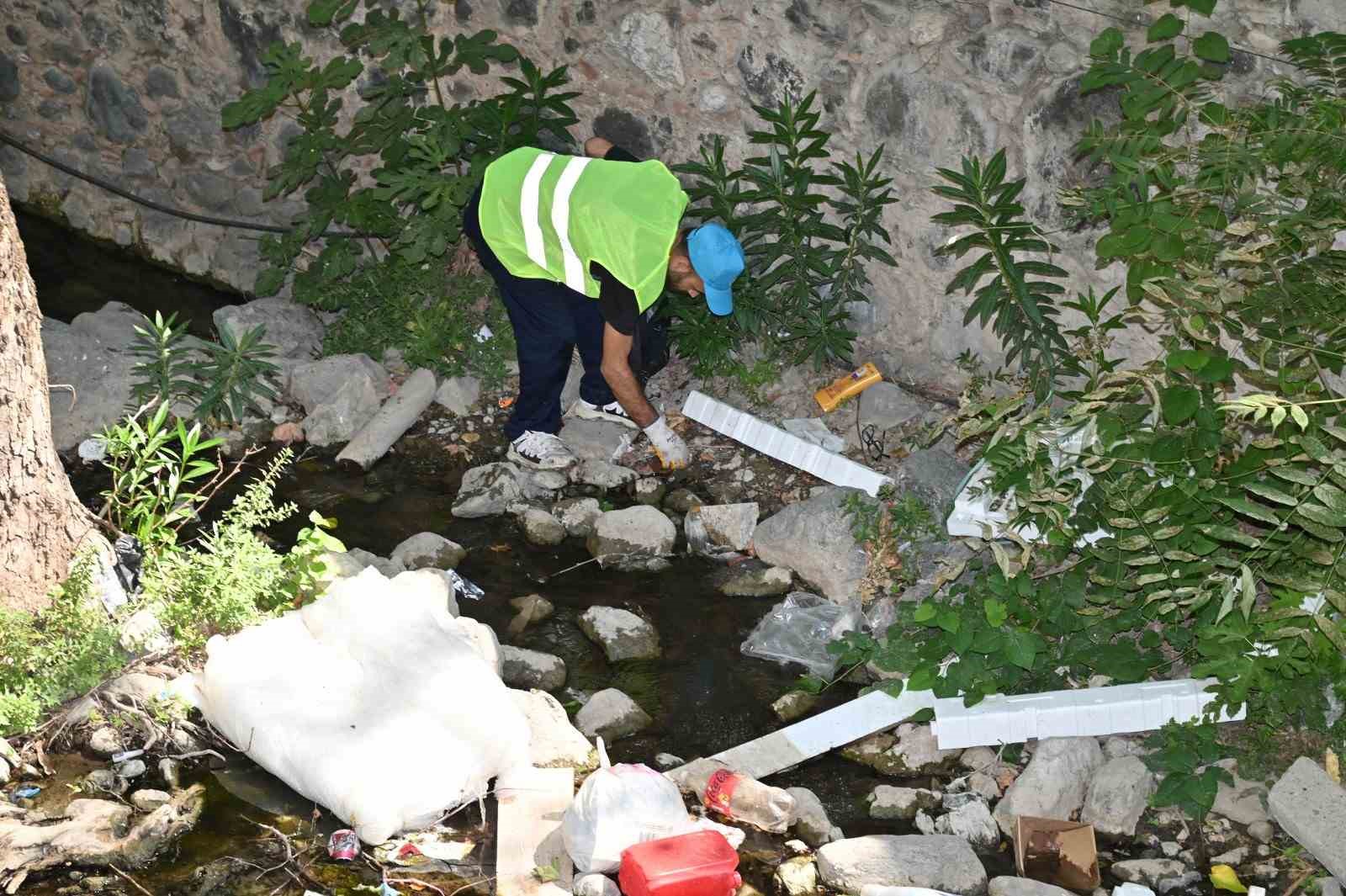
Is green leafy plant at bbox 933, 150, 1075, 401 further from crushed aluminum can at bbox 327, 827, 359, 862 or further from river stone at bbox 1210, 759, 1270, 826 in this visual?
crushed aluminum can at bbox 327, 827, 359, 862

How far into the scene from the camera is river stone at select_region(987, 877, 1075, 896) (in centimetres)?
318

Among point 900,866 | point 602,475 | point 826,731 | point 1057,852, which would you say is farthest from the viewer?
point 602,475

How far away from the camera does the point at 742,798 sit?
3.46 m

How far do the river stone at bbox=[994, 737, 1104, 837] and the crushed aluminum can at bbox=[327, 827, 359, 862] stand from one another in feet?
5.39

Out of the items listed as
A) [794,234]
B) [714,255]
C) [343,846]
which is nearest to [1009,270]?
[794,234]

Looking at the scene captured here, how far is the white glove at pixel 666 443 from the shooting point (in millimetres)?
4883

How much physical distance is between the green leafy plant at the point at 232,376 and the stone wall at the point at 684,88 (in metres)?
1.17

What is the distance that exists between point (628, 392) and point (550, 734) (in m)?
1.50

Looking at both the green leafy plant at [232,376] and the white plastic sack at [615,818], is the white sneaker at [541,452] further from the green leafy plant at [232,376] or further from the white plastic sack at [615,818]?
the white plastic sack at [615,818]

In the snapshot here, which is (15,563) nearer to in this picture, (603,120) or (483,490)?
(483,490)

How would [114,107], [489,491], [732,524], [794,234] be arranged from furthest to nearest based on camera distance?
1. [114,107]
2. [489,491]
3. [794,234]
4. [732,524]

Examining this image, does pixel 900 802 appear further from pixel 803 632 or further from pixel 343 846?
pixel 343 846

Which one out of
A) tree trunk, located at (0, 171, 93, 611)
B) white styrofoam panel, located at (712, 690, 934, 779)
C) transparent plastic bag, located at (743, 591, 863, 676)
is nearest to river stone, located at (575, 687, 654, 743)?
white styrofoam panel, located at (712, 690, 934, 779)

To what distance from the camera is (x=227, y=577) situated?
3680mm
